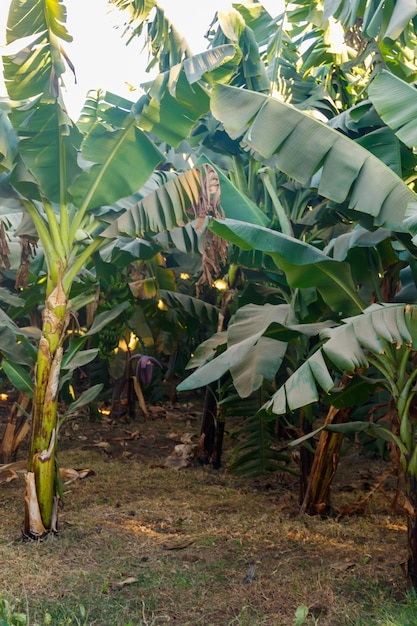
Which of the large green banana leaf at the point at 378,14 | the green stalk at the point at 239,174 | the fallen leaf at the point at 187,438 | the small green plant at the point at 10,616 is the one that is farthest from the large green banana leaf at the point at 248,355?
the fallen leaf at the point at 187,438

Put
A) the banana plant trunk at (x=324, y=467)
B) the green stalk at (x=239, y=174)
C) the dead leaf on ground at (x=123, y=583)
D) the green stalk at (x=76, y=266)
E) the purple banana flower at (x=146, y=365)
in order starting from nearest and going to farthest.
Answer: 1. the dead leaf on ground at (x=123, y=583)
2. the green stalk at (x=76, y=266)
3. the banana plant trunk at (x=324, y=467)
4. the green stalk at (x=239, y=174)
5. the purple banana flower at (x=146, y=365)

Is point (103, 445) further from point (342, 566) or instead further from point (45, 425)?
point (342, 566)

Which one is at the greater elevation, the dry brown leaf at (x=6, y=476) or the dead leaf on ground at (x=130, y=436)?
the dry brown leaf at (x=6, y=476)

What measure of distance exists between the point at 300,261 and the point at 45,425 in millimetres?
2187

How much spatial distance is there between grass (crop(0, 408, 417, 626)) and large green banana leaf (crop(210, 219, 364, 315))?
1.68 meters

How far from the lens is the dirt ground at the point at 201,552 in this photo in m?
3.28

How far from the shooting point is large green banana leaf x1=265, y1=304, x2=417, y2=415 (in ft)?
9.71

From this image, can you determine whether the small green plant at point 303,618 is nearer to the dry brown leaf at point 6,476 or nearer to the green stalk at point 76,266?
the green stalk at point 76,266

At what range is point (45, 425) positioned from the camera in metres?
4.34

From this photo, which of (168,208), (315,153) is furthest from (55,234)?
(315,153)

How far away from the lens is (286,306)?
4.79 m

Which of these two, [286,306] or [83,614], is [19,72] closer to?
[286,306]

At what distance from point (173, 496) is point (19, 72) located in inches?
151

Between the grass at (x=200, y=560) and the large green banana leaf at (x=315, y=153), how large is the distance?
2.15 metres
